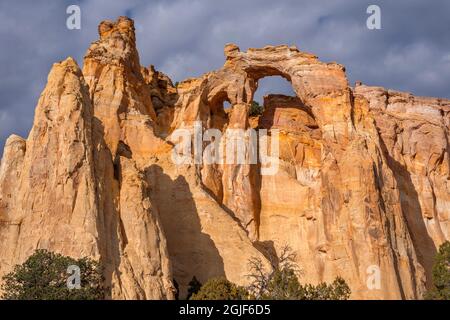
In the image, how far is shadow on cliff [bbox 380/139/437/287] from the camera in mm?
52250

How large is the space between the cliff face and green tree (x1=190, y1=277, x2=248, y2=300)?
9.30 feet

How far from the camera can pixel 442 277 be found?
3722 cm

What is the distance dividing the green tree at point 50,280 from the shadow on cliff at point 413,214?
24.4 metres

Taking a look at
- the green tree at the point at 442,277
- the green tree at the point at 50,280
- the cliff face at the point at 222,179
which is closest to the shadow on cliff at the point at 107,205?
the cliff face at the point at 222,179

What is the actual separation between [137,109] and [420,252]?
18.6m

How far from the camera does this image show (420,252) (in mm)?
52312

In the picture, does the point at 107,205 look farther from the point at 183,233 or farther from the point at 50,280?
the point at 183,233

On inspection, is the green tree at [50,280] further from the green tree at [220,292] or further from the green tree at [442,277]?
the green tree at [442,277]

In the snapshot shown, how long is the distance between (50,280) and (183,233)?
12.1 m

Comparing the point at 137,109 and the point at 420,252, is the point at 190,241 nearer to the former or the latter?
the point at 137,109

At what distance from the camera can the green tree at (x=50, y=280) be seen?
32.4m

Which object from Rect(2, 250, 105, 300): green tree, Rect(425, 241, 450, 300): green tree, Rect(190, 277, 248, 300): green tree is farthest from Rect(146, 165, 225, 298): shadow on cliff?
Rect(425, 241, 450, 300): green tree

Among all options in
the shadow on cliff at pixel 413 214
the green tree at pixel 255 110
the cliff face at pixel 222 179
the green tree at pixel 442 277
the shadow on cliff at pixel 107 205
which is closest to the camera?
the green tree at pixel 442 277

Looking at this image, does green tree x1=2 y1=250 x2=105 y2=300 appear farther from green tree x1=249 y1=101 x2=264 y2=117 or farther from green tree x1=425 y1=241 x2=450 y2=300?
green tree x1=249 y1=101 x2=264 y2=117
